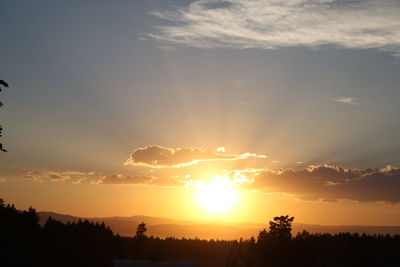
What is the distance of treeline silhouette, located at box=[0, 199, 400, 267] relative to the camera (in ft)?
360

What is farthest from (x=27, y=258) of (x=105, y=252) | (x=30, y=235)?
(x=105, y=252)

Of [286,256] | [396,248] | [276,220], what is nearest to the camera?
[286,256]

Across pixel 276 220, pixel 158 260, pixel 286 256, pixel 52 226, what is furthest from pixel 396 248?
pixel 52 226

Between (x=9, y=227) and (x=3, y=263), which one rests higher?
(x=9, y=227)

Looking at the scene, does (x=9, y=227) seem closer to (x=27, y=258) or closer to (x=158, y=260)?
(x=27, y=258)

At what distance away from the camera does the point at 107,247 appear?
467 ft

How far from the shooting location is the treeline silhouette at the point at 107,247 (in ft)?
360

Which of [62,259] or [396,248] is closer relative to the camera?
[62,259]

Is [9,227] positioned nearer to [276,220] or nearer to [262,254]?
[262,254]

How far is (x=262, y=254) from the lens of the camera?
140125 millimetres

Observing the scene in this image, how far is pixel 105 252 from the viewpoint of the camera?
5463 inches

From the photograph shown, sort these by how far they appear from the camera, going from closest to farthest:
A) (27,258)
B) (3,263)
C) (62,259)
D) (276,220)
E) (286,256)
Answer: (3,263), (27,258), (62,259), (286,256), (276,220)

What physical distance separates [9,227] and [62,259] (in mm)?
18902

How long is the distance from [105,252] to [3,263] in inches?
1603
